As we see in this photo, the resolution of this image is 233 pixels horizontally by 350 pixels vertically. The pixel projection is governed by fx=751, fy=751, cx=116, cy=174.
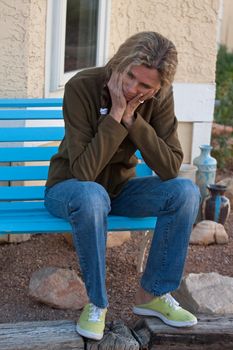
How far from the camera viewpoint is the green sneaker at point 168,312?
3250mm

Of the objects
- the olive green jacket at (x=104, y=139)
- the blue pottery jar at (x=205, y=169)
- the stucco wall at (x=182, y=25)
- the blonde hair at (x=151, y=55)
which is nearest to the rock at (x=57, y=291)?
the olive green jacket at (x=104, y=139)

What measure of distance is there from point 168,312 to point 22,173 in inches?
50.4

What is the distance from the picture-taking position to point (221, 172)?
6.26 m

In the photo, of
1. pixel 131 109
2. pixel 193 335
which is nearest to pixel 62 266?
pixel 193 335

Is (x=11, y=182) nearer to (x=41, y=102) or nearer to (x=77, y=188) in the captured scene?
(x=41, y=102)

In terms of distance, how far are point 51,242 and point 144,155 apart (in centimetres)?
141

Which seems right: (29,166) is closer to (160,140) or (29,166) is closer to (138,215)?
(138,215)

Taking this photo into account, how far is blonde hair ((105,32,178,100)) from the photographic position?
10.0 ft

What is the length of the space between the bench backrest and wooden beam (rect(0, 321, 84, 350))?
2.87 feet

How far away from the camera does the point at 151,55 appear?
306cm

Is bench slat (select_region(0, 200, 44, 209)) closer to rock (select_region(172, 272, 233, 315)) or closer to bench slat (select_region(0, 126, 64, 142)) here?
bench slat (select_region(0, 126, 64, 142))

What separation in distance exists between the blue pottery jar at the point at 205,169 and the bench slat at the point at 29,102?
1.19 meters

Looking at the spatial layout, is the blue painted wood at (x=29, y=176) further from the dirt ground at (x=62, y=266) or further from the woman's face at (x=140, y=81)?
the woman's face at (x=140, y=81)

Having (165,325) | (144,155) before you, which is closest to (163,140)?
(144,155)
